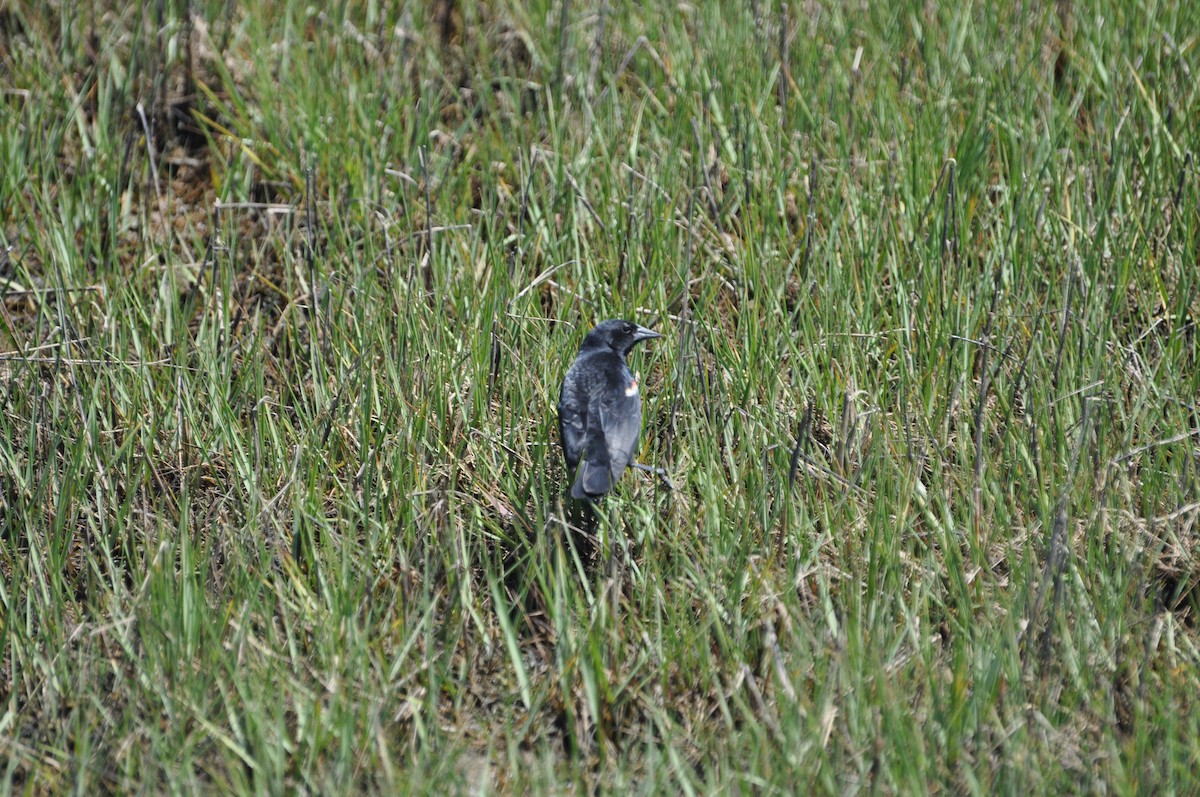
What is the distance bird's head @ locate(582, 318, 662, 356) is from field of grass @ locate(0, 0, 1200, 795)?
0.54 ft

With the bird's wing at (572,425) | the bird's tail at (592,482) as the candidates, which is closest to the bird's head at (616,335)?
the bird's wing at (572,425)

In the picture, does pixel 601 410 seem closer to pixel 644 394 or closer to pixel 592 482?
pixel 592 482

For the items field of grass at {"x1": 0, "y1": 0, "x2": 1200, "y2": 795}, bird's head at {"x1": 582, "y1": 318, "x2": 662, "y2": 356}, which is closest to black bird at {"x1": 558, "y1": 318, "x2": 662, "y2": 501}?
bird's head at {"x1": 582, "y1": 318, "x2": 662, "y2": 356}

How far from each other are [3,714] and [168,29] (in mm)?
3463

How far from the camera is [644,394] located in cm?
404

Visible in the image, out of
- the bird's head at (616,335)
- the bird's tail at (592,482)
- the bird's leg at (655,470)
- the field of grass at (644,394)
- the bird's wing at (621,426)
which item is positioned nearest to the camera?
the field of grass at (644,394)

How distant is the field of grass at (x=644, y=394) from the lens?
2738 mm

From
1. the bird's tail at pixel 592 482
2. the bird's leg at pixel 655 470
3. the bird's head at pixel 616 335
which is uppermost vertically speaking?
the bird's head at pixel 616 335

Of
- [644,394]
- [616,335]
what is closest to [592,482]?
[616,335]

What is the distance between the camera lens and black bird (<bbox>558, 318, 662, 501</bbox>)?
10.6 feet

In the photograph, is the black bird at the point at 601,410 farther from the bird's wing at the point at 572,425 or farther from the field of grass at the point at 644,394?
the field of grass at the point at 644,394

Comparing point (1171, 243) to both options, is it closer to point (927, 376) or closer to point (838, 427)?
point (927, 376)

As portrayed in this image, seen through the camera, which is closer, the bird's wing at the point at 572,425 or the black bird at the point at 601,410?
the black bird at the point at 601,410

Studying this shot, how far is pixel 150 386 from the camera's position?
3918 mm
